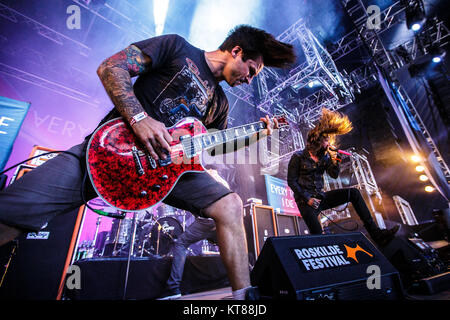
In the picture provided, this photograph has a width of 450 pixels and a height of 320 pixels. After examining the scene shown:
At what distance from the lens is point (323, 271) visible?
3.95 feet

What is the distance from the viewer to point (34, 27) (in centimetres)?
641

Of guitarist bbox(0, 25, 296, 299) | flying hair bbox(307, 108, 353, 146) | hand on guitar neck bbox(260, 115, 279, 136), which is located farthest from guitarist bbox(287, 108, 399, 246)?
guitarist bbox(0, 25, 296, 299)

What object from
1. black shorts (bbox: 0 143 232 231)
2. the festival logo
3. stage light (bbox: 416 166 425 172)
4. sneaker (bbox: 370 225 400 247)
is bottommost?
the festival logo

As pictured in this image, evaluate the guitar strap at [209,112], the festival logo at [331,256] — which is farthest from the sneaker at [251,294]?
the guitar strap at [209,112]

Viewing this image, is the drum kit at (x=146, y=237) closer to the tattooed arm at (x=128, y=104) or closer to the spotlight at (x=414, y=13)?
the tattooed arm at (x=128, y=104)

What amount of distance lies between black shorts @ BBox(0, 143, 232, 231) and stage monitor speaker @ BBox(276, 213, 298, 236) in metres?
4.42

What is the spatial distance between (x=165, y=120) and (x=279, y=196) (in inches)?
287

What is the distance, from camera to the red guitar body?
1.16m

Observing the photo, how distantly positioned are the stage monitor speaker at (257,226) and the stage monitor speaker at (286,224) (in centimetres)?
31

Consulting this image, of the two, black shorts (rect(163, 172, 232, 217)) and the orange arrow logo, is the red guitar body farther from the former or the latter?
the orange arrow logo

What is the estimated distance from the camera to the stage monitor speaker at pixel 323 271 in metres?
1.09

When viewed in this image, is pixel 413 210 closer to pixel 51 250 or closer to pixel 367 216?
pixel 367 216
